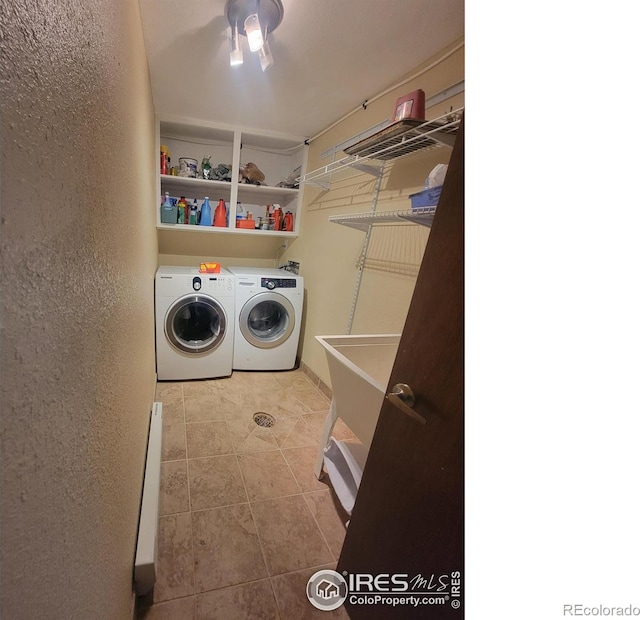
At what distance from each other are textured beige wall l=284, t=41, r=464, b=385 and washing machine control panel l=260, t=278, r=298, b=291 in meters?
0.20

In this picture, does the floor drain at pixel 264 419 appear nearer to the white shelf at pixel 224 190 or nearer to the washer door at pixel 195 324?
the washer door at pixel 195 324

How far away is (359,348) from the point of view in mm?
1523

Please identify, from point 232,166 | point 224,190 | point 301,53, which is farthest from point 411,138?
point 224,190

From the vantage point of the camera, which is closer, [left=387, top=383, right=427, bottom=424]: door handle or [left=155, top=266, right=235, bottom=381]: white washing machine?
[left=387, top=383, right=427, bottom=424]: door handle

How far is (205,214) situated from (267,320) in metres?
1.20

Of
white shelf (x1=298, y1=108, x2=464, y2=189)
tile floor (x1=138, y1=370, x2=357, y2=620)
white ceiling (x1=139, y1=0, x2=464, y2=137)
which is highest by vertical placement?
white ceiling (x1=139, y1=0, x2=464, y2=137)

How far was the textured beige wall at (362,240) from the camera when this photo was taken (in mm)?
1639

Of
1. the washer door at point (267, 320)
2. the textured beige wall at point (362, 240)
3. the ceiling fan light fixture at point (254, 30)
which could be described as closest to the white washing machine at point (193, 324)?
the washer door at point (267, 320)

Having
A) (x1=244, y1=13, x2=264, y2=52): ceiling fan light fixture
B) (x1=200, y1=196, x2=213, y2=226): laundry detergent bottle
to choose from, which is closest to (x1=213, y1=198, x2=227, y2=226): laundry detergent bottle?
(x1=200, y1=196, x2=213, y2=226): laundry detergent bottle

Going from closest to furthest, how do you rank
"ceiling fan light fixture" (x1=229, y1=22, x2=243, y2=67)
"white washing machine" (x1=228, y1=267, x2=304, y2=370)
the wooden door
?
the wooden door < "ceiling fan light fixture" (x1=229, y1=22, x2=243, y2=67) < "white washing machine" (x1=228, y1=267, x2=304, y2=370)

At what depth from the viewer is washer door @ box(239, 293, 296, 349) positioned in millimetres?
2777

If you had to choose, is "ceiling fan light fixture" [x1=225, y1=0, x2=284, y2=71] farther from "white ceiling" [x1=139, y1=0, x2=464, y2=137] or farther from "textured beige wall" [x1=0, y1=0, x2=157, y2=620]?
"textured beige wall" [x1=0, y1=0, x2=157, y2=620]
